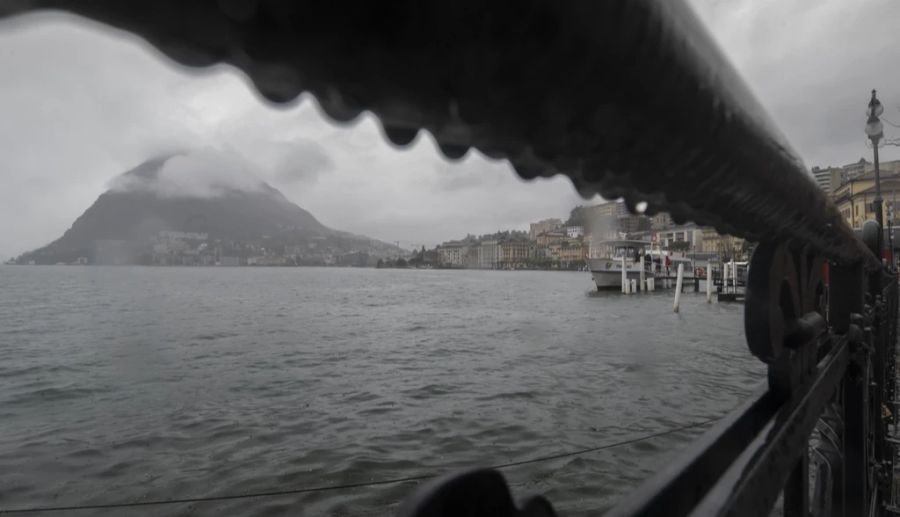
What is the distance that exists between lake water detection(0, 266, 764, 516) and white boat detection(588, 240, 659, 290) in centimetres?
2723

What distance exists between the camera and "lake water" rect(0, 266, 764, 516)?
788cm

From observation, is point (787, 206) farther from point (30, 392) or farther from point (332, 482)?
point (30, 392)

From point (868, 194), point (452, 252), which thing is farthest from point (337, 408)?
point (452, 252)

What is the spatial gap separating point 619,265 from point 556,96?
57.9 m

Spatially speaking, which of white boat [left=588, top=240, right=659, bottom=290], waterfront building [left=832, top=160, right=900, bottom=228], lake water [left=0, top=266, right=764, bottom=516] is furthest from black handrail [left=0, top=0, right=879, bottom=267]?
white boat [left=588, top=240, right=659, bottom=290]

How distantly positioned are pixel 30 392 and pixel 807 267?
17040 mm

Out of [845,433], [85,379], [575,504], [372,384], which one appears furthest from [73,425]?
[845,433]

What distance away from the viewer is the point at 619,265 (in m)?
55.8

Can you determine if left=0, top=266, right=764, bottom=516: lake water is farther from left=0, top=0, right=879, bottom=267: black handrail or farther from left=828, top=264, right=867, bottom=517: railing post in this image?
left=0, top=0, right=879, bottom=267: black handrail

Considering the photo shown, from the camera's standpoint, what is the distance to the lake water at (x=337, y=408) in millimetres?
7883

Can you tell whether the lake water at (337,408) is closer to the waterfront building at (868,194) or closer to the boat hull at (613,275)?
the waterfront building at (868,194)

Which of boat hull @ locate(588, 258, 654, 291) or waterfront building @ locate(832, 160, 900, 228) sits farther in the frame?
boat hull @ locate(588, 258, 654, 291)

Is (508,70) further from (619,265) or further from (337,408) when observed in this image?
(619,265)

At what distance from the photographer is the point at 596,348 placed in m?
20.0
